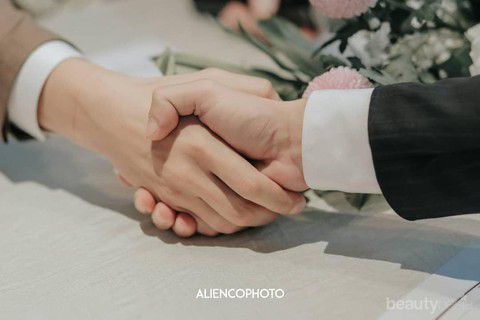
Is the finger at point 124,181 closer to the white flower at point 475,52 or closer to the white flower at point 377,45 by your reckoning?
the white flower at point 377,45

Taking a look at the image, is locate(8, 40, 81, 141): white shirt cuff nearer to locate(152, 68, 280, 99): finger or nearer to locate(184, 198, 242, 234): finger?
locate(152, 68, 280, 99): finger

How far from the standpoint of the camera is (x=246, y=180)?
70 centimetres

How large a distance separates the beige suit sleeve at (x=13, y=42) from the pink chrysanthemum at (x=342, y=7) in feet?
1.24

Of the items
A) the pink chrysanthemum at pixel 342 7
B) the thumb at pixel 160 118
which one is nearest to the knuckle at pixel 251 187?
the thumb at pixel 160 118

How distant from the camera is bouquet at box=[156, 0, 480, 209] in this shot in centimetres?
75

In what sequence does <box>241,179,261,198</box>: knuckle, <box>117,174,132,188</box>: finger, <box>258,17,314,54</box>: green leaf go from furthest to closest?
1. <box>258,17,314,54</box>: green leaf
2. <box>117,174,132,188</box>: finger
3. <box>241,179,261,198</box>: knuckle

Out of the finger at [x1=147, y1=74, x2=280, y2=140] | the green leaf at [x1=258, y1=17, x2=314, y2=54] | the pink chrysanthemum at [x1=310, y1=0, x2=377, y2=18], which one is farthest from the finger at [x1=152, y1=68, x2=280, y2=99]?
the green leaf at [x1=258, y1=17, x2=314, y2=54]

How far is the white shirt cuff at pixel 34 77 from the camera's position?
34.7 inches

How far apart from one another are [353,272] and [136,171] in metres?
0.28

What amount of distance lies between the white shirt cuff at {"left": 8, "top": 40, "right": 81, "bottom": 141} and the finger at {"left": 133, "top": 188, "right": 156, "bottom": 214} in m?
0.21

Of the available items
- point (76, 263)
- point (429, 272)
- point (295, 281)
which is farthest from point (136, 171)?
point (429, 272)

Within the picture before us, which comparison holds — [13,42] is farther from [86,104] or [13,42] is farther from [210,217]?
[210,217]

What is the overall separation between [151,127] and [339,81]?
0.21 metres

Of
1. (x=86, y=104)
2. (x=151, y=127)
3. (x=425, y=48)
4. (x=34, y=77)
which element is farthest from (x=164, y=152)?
(x=425, y=48)
